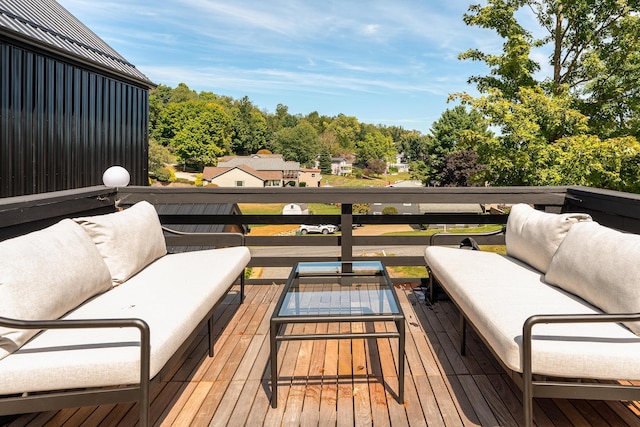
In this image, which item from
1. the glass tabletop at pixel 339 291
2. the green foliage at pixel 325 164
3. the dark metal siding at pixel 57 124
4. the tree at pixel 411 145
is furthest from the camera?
the tree at pixel 411 145

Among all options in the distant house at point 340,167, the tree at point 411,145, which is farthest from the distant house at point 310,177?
the tree at point 411,145

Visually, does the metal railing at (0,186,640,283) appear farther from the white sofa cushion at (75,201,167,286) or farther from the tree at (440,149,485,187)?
the tree at (440,149,485,187)

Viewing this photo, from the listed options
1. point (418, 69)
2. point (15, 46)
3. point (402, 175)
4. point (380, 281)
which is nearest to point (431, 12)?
point (15, 46)

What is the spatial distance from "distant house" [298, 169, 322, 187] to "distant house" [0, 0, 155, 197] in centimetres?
4474

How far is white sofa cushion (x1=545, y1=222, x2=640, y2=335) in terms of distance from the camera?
1.81 meters

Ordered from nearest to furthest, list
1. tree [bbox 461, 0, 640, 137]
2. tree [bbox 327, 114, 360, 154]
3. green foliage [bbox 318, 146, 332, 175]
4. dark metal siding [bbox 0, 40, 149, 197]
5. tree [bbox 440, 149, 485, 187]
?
dark metal siding [bbox 0, 40, 149, 197] → tree [bbox 461, 0, 640, 137] → tree [bbox 440, 149, 485, 187] → green foliage [bbox 318, 146, 332, 175] → tree [bbox 327, 114, 360, 154]

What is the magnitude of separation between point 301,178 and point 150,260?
5174cm

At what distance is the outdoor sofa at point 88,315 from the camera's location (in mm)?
1496

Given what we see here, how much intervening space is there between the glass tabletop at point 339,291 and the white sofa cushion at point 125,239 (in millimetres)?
930

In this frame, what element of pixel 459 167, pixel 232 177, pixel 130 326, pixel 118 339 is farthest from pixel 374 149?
pixel 130 326

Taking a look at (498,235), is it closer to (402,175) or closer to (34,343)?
(34,343)

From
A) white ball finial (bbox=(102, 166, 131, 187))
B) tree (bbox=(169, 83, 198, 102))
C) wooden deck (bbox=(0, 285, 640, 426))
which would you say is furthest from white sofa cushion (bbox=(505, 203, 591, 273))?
tree (bbox=(169, 83, 198, 102))

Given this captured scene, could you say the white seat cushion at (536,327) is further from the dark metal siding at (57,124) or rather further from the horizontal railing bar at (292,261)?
the dark metal siding at (57,124)

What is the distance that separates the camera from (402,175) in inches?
2677
